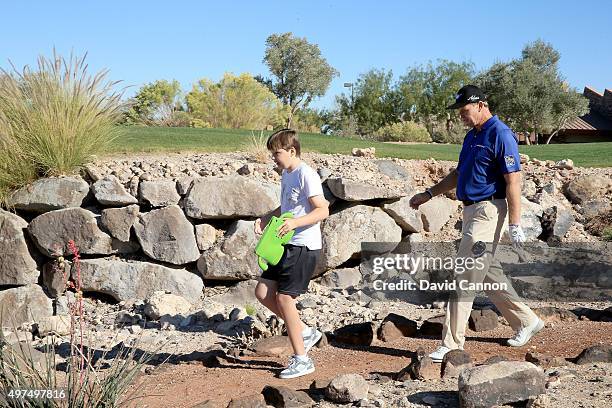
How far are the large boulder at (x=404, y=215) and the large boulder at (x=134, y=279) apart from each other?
2.49m

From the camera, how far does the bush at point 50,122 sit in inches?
383

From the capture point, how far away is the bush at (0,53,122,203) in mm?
9727

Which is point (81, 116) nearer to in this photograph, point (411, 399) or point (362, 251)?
point (362, 251)

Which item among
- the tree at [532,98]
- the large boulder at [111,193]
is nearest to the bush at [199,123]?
the large boulder at [111,193]

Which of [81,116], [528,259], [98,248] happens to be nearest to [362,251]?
[528,259]

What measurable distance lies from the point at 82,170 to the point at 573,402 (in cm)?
737

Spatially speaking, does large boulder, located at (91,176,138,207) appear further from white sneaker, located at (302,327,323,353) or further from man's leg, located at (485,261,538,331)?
man's leg, located at (485,261,538,331)

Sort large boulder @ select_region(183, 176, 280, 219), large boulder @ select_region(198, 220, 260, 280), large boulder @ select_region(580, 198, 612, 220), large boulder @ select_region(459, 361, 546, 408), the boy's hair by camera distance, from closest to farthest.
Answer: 1. large boulder @ select_region(459, 361, 546, 408)
2. the boy's hair
3. large boulder @ select_region(198, 220, 260, 280)
4. large boulder @ select_region(183, 176, 280, 219)
5. large boulder @ select_region(580, 198, 612, 220)

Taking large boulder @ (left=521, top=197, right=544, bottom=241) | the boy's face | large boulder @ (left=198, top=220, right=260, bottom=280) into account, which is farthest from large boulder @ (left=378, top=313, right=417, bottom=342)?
large boulder @ (left=521, top=197, right=544, bottom=241)

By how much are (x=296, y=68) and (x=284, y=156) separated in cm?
4188

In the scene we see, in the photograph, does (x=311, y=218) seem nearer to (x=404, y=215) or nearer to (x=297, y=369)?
(x=297, y=369)

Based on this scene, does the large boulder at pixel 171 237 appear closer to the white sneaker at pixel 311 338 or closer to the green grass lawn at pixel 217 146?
the green grass lawn at pixel 217 146

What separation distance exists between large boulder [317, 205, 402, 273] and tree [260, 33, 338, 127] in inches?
1436

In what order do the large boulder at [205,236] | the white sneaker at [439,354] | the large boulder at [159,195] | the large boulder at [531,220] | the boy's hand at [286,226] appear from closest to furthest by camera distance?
the boy's hand at [286,226] < the white sneaker at [439,354] < the large boulder at [205,236] < the large boulder at [159,195] < the large boulder at [531,220]
